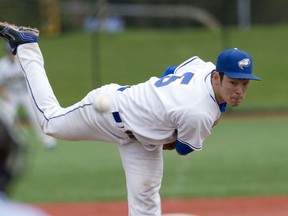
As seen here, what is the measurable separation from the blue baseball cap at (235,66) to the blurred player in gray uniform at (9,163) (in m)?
3.54

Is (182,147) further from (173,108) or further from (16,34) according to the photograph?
(16,34)

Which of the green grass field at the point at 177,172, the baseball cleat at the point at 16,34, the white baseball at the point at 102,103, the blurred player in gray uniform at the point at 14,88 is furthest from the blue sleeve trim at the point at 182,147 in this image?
the blurred player in gray uniform at the point at 14,88

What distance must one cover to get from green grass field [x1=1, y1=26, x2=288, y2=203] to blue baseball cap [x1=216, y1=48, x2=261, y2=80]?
1.61 meters

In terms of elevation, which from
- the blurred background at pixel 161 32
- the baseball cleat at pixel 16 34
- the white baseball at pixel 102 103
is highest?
the baseball cleat at pixel 16 34

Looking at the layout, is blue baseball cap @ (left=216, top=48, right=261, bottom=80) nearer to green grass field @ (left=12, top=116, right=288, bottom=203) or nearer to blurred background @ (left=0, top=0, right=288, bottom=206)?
green grass field @ (left=12, top=116, right=288, bottom=203)

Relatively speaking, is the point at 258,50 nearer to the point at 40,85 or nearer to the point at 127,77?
the point at 127,77

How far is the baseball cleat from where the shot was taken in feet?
20.6

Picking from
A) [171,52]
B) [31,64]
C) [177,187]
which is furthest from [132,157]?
[171,52]

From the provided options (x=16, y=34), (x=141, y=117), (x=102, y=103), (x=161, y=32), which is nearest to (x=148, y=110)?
(x=141, y=117)

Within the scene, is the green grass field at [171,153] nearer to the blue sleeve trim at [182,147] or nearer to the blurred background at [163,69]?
the blurred background at [163,69]

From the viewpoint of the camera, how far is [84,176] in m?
11.9

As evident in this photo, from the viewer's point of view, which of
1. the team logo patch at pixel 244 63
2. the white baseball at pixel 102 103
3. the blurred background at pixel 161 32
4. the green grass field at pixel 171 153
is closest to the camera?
the team logo patch at pixel 244 63

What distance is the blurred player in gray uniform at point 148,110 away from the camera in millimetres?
5766

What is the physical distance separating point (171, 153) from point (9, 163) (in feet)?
39.0
